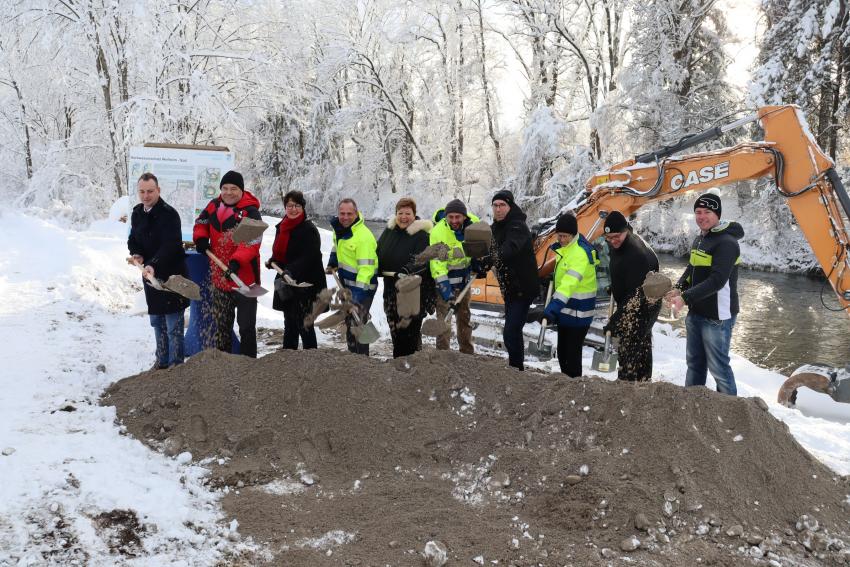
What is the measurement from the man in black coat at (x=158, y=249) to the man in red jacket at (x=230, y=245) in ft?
0.69

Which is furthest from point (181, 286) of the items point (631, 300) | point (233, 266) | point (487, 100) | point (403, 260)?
point (487, 100)

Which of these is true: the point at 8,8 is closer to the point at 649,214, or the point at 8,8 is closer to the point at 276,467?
the point at 276,467

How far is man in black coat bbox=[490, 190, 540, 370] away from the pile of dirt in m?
0.77

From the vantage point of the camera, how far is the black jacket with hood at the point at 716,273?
4801mm

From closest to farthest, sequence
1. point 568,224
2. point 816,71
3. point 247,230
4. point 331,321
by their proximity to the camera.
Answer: point 247,230, point 568,224, point 331,321, point 816,71

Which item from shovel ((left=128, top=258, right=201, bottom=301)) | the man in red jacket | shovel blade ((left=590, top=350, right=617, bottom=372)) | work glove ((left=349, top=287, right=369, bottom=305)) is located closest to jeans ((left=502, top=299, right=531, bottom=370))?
work glove ((left=349, top=287, right=369, bottom=305))

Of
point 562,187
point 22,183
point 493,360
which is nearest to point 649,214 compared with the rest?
point 562,187

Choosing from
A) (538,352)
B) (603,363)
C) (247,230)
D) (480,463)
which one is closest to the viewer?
(480,463)

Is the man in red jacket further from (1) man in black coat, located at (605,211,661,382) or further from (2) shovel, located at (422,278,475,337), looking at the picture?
(1) man in black coat, located at (605,211,661,382)

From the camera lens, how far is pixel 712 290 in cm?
478

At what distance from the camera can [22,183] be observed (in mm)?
24672

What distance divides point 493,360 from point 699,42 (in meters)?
16.1

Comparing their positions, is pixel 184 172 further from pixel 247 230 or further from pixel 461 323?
pixel 461 323

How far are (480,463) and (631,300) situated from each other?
6.61 feet
